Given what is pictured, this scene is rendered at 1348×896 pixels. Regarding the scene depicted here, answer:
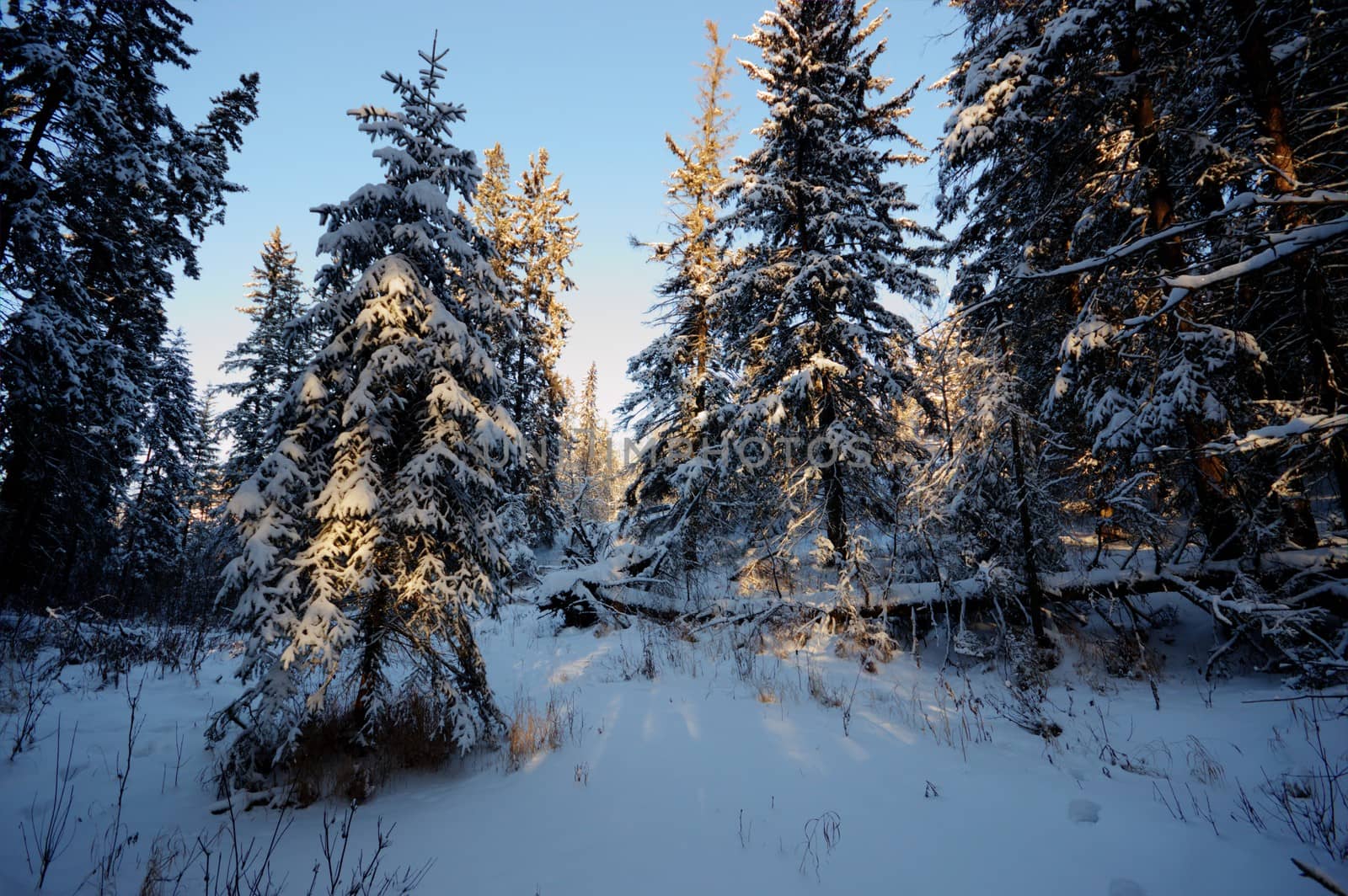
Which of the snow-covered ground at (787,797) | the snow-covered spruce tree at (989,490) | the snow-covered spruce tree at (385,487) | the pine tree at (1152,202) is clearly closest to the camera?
the snow-covered ground at (787,797)

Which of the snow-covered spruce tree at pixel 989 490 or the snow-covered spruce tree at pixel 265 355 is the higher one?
the snow-covered spruce tree at pixel 265 355

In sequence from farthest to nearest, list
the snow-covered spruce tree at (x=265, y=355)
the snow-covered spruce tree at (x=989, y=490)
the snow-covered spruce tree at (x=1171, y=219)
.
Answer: the snow-covered spruce tree at (x=265, y=355) → the snow-covered spruce tree at (x=989, y=490) → the snow-covered spruce tree at (x=1171, y=219)

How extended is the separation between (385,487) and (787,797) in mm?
5184

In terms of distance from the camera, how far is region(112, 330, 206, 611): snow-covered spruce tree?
61.4ft

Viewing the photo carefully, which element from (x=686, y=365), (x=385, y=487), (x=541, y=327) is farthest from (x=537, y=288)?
(x=385, y=487)

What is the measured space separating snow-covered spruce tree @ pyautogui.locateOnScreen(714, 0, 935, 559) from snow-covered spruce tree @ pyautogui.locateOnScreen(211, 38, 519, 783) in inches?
258

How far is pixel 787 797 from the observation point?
4422mm

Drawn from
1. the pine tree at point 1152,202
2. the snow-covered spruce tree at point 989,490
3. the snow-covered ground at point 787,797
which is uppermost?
the pine tree at point 1152,202

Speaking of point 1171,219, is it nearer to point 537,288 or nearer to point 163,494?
point 537,288

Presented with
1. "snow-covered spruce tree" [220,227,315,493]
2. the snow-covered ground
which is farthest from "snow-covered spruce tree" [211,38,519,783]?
"snow-covered spruce tree" [220,227,315,493]

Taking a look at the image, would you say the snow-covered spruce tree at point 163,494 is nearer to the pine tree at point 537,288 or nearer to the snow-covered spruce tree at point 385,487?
Answer: the pine tree at point 537,288

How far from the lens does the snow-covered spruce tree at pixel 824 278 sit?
10.6 m

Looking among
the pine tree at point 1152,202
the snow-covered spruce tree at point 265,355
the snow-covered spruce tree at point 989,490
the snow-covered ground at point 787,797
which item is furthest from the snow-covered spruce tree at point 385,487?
the snow-covered spruce tree at point 265,355

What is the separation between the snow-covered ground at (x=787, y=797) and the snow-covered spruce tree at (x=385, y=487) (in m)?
0.91
